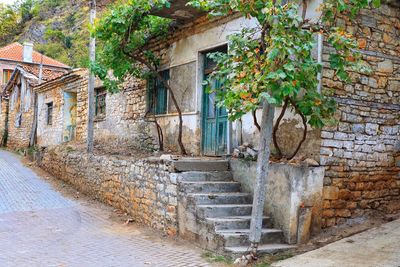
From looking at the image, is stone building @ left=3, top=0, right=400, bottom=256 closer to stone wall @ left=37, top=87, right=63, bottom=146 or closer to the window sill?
the window sill

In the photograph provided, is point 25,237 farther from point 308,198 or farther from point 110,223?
point 308,198

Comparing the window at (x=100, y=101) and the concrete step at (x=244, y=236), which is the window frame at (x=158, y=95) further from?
the concrete step at (x=244, y=236)


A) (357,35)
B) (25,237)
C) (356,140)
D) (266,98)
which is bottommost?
(25,237)

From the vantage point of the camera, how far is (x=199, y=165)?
6.95 meters

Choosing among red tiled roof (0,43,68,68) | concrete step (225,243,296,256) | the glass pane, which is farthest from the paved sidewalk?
red tiled roof (0,43,68,68)

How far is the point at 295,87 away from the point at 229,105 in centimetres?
86

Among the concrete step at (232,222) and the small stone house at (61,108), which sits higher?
the small stone house at (61,108)

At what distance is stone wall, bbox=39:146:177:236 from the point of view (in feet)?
22.5

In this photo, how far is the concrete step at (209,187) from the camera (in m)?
6.46

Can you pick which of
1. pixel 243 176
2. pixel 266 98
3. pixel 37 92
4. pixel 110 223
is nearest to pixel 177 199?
pixel 243 176

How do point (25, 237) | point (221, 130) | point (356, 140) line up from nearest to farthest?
1. point (356, 140)
2. point (25, 237)
3. point (221, 130)

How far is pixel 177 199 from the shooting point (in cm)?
655

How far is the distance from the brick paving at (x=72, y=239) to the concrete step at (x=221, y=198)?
28.6 inches

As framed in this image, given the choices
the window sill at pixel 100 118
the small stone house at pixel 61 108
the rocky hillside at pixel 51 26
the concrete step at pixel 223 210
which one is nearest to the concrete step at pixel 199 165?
the concrete step at pixel 223 210
